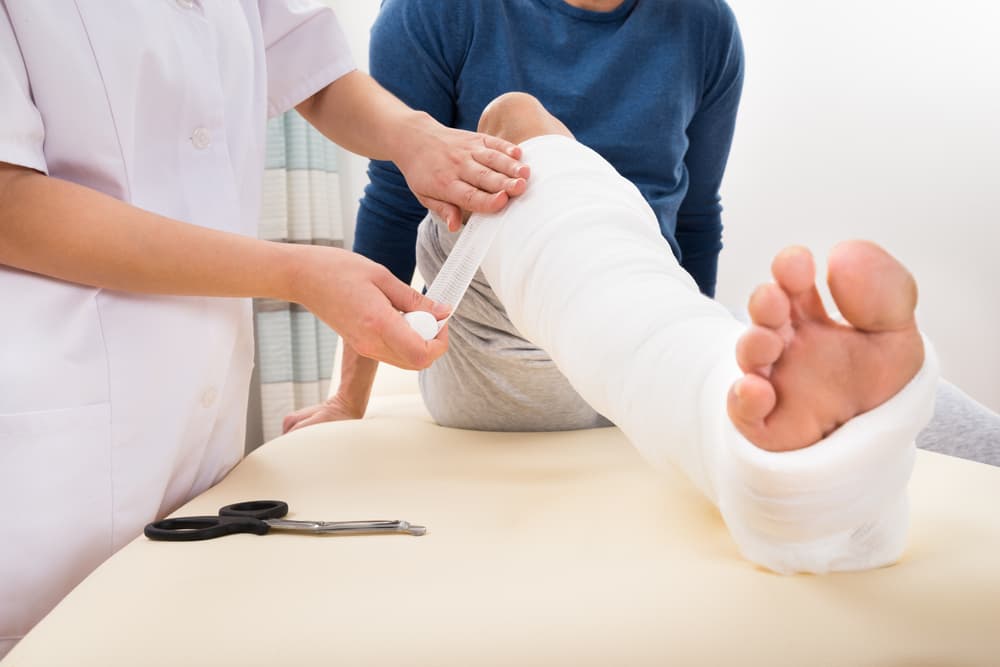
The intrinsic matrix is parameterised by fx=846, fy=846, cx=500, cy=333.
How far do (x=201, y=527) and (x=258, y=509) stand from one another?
0.17ft

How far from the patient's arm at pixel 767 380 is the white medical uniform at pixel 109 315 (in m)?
0.33

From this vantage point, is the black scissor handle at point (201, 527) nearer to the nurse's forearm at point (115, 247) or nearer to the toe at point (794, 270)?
the nurse's forearm at point (115, 247)

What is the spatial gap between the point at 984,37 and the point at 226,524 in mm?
2174

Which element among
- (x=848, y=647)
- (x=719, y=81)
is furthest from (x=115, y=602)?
(x=719, y=81)

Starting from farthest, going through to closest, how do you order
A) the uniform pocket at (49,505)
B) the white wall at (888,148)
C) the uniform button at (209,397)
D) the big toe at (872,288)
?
the white wall at (888,148) < the uniform button at (209,397) < the uniform pocket at (49,505) < the big toe at (872,288)

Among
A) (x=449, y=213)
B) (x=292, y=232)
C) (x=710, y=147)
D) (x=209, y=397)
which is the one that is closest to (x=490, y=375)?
(x=449, y=213)

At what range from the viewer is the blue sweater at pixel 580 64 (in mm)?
1177

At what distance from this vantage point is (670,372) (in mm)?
580

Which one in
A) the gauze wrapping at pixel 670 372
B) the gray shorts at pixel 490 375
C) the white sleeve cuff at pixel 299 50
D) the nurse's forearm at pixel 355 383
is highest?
the white sleeve cuff at pixel 299 50

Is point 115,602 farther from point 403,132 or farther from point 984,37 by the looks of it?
point 984,37

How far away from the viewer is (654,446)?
1.97 feet

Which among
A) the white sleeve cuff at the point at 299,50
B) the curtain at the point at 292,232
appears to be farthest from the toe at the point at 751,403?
the curtain at the point at 292,232

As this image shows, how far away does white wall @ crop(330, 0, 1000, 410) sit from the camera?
211 cm

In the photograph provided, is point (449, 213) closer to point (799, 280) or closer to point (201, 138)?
point (201, 138)
